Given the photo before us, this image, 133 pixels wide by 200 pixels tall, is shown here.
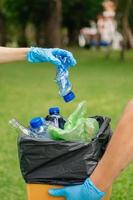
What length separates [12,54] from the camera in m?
3.34

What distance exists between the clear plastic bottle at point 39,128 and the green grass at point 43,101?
3.85 feet

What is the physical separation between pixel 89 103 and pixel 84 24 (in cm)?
3011

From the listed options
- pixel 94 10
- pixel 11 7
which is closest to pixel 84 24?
pixel 94 10

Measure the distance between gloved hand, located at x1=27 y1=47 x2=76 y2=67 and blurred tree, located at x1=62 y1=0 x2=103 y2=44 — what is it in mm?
30821

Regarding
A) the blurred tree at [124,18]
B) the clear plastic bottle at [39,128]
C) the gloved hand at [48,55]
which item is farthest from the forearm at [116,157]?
the blurred tree at [124,18]

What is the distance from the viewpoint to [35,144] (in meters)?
3.07

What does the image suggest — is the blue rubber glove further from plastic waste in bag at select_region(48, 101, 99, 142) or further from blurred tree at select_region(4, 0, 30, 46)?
blurred tree at select_region(4, 0, 30, 46)

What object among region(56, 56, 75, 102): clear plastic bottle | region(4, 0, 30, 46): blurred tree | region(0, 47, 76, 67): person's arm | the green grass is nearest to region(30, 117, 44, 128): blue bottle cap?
region(56, 56, 75, 102): clear plastic bottle

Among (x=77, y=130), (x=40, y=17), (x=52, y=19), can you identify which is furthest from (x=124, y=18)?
(x=77, y=130)

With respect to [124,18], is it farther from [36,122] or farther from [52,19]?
[36,122]

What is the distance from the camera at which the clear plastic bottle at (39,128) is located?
3150mm

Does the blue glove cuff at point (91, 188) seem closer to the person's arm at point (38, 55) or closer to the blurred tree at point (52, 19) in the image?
the person's arm at point (38, 55)

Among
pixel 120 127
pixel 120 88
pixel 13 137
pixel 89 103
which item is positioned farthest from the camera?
pixel 120 88

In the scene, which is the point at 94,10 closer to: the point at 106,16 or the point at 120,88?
the point at 106,16
